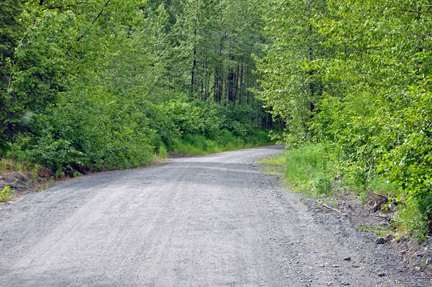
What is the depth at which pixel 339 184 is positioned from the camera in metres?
10.3

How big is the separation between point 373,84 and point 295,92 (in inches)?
265

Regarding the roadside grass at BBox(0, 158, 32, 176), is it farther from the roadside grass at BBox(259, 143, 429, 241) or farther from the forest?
the roadside grass at BBox(259, 143, 429, 241)

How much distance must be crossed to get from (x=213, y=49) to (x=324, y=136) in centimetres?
3044

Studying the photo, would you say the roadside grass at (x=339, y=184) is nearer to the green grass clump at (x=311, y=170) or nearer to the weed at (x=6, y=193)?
the green grass clump at (x=311, y=170)

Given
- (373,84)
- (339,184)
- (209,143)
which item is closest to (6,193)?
(339,184)

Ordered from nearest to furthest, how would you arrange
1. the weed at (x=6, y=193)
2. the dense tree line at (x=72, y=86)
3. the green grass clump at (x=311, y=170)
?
the weed at (x=6, y=193) → the green grass clump at (x=311, y=170) → the dense tree line at (x=72, y=86)

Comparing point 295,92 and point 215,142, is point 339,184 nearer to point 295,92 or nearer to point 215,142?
point 295,92

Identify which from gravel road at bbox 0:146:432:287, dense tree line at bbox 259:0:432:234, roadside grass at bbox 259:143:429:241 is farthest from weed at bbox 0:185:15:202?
dense tree line at bbox 259:0:432:234

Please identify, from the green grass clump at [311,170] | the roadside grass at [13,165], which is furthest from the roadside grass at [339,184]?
the roadside grass at [13,165]

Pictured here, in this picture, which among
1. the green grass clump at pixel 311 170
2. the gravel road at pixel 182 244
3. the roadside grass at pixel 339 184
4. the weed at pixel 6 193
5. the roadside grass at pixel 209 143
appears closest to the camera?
the gravel road at pixel 182 244

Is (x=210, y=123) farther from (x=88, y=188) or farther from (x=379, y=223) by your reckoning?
(x=379, y=223)

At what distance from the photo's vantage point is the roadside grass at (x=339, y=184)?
6076 millimetres

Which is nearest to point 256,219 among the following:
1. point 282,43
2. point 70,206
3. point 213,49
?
point 70,206

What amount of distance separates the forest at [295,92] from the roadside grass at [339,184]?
0.04m
